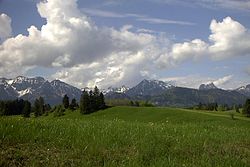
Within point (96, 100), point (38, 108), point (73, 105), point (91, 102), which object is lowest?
point (38, 108)

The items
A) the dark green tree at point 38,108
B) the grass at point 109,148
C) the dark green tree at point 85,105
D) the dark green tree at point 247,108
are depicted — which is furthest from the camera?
the dark green tree at point 38,108

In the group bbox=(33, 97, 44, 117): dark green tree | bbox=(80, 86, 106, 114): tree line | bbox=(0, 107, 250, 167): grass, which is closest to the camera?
bbox=(0, 107, 250, 167): grass

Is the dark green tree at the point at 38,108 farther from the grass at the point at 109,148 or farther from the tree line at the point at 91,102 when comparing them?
the grass at the point at 109,148

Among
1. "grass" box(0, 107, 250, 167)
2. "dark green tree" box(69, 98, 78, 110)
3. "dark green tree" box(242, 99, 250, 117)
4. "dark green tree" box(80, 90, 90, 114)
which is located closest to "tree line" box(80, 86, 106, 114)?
"dark green tree" box(80, 90, 90, 114)

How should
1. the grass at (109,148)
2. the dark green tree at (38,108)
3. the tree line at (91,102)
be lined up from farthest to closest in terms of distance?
the dark green tree at (38,108), the tree line at (91,102), the grass at (109,148)

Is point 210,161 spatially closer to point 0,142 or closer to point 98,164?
point 98,164

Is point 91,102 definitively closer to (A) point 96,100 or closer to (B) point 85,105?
(B) point 85,105

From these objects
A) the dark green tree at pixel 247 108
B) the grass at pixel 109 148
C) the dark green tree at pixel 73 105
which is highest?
the dark green tree at pixel 73 105

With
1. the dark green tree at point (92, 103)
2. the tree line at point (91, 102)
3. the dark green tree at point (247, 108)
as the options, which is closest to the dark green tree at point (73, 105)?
the tree line at point (91, 102)

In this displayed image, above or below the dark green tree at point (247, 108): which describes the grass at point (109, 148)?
below

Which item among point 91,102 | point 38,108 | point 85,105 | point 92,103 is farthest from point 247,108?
point 38,108

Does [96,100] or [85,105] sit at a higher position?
[96,100]

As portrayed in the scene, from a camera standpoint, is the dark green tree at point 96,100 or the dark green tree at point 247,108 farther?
the dark green tree at point 96,100

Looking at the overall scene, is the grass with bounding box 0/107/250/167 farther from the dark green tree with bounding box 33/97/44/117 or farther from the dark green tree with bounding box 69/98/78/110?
the dark green tree with bounding box 33/97/44/117
